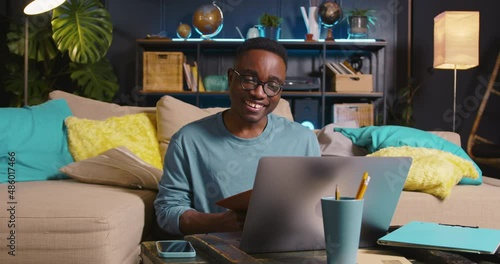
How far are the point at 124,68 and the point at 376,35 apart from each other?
2191mm

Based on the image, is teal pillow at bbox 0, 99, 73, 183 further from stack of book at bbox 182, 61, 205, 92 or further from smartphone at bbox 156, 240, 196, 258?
stack of book at bbox 182, 61, 205, 92

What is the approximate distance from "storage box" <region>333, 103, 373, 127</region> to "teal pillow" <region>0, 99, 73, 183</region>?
2.82 metres

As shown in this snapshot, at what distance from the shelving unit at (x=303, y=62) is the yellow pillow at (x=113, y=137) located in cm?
223

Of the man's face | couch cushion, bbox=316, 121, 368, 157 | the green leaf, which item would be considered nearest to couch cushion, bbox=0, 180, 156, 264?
the man's face

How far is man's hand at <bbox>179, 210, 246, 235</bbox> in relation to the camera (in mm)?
1216

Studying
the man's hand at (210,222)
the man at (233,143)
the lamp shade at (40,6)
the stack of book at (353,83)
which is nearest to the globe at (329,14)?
the stack of book at (353,83)

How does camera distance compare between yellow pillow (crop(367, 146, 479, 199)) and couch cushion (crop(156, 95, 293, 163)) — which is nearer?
yellow pillow (crop(367, 146, 479, 199))

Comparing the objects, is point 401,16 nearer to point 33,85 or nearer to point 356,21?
point 356,21

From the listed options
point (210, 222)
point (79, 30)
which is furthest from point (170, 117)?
point (79, 30)

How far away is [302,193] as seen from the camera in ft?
3.26

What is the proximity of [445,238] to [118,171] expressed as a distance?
134 centimetres

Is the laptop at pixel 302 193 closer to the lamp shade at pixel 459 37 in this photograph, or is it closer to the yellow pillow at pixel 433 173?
the yellow pillow at pixel 433 173

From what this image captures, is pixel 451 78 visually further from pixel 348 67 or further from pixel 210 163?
pixel 210 163

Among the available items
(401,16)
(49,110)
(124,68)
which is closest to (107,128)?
(49,110)
